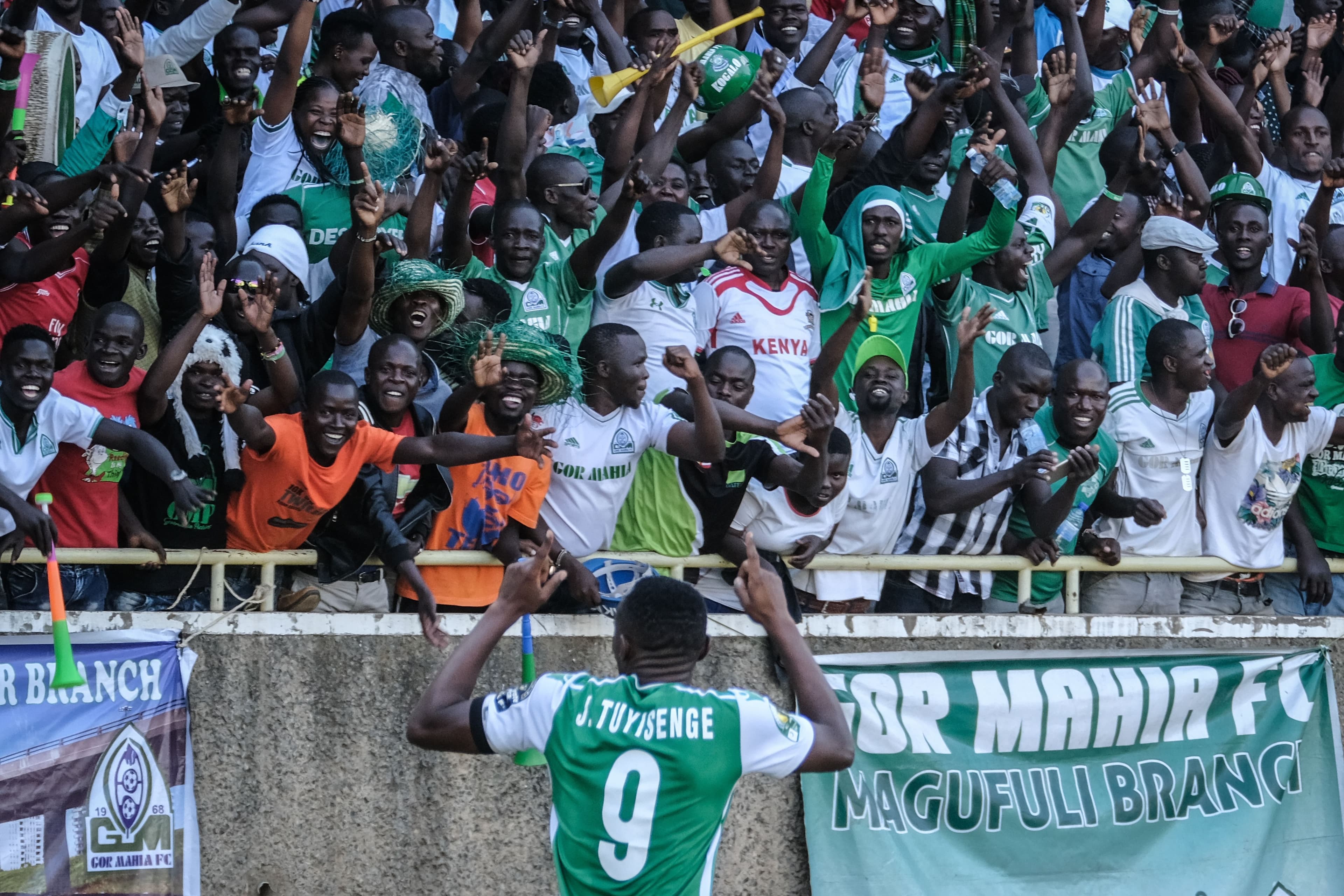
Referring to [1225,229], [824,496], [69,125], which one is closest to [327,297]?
[69,125]

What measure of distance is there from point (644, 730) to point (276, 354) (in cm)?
296

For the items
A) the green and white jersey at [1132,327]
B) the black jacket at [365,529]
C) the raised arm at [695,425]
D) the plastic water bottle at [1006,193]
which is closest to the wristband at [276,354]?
the black jacket at [365,529]

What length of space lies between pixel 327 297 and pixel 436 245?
74 centimetres

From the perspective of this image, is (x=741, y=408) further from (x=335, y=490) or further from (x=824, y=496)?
(x=335, y=490)

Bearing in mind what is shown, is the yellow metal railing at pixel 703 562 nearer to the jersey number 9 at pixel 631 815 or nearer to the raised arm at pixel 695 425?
the raised arm at pixel 695 425

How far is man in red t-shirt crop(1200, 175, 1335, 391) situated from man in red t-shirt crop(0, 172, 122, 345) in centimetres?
558

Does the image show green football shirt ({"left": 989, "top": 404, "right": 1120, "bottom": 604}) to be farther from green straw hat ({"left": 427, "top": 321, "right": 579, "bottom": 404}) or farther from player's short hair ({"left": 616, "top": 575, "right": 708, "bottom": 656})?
player's short hair ({"left": 616, "top": 575, "right": 708, "bottom": 656})

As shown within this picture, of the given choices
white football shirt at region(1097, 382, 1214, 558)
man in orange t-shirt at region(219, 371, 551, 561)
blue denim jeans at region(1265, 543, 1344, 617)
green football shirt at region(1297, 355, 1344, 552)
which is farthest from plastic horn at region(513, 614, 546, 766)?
green football shirt at region(1297, 355, 1344, 552)

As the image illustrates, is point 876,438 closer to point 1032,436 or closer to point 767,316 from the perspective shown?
point 1032,436

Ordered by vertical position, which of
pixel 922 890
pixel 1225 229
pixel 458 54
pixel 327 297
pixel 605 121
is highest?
pixel 458 54

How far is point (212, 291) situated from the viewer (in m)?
6.64

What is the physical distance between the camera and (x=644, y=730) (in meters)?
4.34

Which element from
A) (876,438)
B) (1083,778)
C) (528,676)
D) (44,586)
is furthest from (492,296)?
(1083,778)

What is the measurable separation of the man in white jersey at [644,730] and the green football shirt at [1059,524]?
3.39 meters
